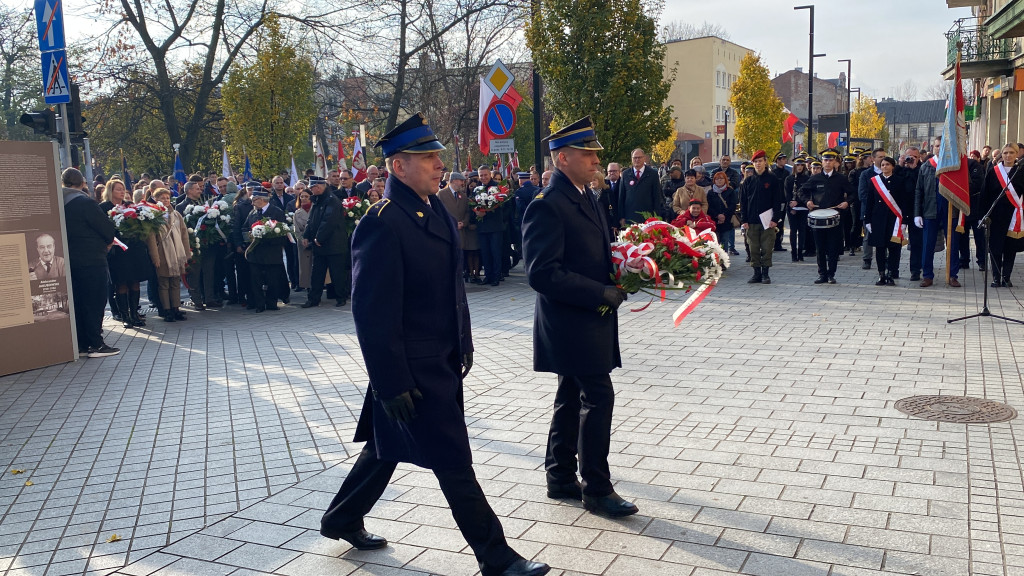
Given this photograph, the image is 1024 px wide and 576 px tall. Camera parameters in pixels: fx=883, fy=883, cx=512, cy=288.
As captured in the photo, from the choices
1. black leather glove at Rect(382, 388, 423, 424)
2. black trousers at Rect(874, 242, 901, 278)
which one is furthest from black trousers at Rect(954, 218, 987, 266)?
black leather glove at Rect(382, 388, 423, 424)

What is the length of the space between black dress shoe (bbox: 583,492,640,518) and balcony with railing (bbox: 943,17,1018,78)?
86.7ft

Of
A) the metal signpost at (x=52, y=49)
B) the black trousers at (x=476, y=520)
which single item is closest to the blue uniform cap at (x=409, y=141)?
the black trousers at (x=476, y=520)

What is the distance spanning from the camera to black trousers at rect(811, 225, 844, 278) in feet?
44.6

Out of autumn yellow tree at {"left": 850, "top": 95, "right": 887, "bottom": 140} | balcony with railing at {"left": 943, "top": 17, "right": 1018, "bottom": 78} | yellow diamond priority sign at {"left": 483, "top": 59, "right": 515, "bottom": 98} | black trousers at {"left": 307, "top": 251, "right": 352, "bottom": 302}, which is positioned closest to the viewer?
black trousers at {"left": 307, "top": 251, "right": 352, "bottom": 302}

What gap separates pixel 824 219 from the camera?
13.3 m

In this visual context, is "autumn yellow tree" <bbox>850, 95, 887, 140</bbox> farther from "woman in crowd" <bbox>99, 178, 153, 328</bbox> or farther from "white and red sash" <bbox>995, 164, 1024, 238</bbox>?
"woman in crowd" <bbox>99, 178, 153, 328</bbox>

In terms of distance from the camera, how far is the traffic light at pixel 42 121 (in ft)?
41.9

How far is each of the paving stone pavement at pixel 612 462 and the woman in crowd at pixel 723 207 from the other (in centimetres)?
598

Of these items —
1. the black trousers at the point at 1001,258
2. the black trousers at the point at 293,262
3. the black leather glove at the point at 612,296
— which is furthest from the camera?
the black trousers at the point at 293,262

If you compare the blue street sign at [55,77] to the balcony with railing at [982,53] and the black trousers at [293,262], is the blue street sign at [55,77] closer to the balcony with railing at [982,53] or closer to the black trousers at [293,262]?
the black trousers at [293,262]

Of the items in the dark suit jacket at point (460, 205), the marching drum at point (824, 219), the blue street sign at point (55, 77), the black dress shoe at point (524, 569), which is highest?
the blue street sign at point (55, 77)

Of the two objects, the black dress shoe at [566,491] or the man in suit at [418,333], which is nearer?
the man in suit at [418,333]

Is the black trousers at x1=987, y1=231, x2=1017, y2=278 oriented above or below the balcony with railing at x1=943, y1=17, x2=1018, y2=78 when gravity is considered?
below

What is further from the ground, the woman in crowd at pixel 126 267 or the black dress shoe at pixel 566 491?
the woman in crowd at pixel 126 267
